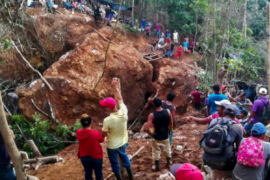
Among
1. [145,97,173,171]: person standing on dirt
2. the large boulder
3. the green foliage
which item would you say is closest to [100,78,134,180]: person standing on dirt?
[145,97,173,171]: person standing on dirt

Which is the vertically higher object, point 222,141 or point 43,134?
point 222,141

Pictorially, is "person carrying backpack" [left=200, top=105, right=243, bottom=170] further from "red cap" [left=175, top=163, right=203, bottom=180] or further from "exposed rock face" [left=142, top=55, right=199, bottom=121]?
"exposed rock face" [left=142, top=55, right=199, bottom=121]

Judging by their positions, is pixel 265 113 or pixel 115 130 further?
pixel 265 113

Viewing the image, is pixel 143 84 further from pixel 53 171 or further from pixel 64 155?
pixel 53 171

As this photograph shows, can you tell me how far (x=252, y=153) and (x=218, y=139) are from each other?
51cm

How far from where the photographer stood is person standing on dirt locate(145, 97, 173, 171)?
425cm

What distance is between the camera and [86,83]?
9266 millimetres

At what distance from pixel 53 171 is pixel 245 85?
12156mm

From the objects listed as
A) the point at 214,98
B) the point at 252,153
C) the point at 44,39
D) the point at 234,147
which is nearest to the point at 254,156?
the point at 252,153

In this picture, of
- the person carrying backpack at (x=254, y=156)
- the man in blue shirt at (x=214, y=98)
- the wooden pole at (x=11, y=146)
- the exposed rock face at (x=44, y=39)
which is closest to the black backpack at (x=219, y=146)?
the person carrying backpack at (x=254, y=156)

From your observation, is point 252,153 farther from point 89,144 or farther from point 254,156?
point 89,144

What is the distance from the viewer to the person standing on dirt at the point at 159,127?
167 inches

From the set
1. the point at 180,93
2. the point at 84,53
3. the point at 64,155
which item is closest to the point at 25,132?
the point at 64,155

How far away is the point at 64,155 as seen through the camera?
7109 millimetres
